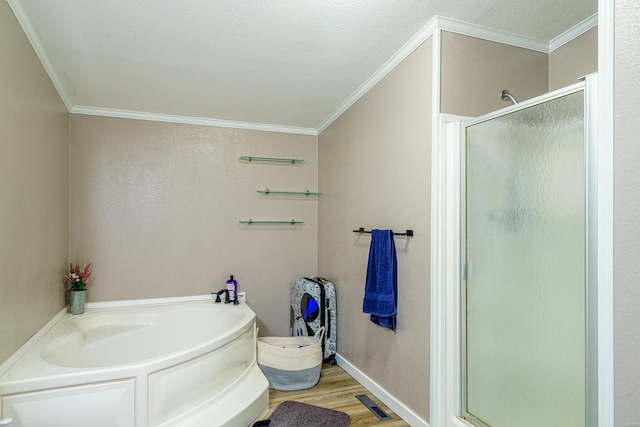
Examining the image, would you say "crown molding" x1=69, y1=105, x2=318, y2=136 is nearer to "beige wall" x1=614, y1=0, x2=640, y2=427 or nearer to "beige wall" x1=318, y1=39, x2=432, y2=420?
"beige wall" x1=318, y1=39, x2=432, y2=420

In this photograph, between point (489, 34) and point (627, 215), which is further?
point (489, 34)

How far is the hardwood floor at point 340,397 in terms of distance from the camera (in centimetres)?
239

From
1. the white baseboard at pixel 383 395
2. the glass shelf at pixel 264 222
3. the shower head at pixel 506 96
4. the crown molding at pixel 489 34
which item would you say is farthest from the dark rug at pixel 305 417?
the crown molding at pixel 489 34

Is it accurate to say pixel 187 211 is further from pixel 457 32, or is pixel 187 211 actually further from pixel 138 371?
pixel 457 32

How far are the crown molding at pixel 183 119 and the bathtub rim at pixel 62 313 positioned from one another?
171 centimetres

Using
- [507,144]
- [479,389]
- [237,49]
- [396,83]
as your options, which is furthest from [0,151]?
[479,389]

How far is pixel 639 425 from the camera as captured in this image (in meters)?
1.05

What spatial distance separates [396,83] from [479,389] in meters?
1.88

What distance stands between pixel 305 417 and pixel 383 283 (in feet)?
3.40

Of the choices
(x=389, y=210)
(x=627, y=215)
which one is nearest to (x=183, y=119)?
(x=389, y=210)

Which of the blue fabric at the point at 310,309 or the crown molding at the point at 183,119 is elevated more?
the crown molding at the point at 183,119

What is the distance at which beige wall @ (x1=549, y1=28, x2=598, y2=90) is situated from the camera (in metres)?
2.03

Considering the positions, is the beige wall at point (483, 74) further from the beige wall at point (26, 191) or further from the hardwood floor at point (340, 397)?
the beige wall at point (26, 191)

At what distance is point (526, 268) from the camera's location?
5.54 ft
